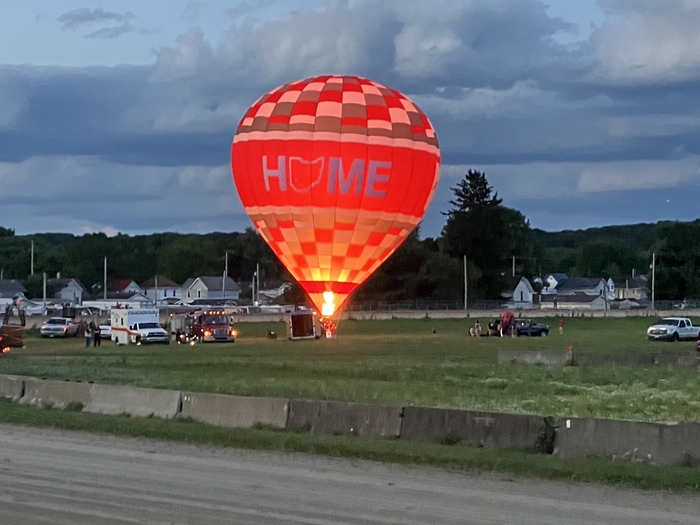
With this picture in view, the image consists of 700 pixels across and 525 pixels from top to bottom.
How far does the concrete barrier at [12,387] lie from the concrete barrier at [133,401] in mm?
3141

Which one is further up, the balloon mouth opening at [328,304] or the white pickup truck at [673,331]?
the balloon mouth opening at [328,304]

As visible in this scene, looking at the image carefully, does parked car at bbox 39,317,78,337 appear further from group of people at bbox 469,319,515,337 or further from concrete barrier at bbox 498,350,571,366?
concrete barrier at bbox 498,350,571,366

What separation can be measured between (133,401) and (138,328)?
42827 millimetres

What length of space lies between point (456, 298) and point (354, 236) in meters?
72.4

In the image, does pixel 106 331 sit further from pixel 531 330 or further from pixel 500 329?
pixel 531 330

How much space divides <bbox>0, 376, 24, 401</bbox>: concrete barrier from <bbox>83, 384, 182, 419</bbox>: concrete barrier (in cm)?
314

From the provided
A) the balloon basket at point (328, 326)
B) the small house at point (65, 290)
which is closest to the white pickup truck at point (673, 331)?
the balloon basket at point (328, 326)

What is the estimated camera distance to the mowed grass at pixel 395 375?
91.5ft

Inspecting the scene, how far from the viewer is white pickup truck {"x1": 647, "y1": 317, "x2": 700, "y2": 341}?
72.0m

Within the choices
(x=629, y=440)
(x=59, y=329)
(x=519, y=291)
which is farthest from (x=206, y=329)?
(x=519, y=291)

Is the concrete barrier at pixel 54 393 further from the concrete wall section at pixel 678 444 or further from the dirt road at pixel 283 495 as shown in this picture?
the concrete wall section at pixel 678 444

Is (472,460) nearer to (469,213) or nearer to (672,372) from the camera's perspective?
(672,372)

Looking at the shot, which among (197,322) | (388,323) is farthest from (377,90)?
(388,323)

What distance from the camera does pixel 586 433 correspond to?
17.9m
